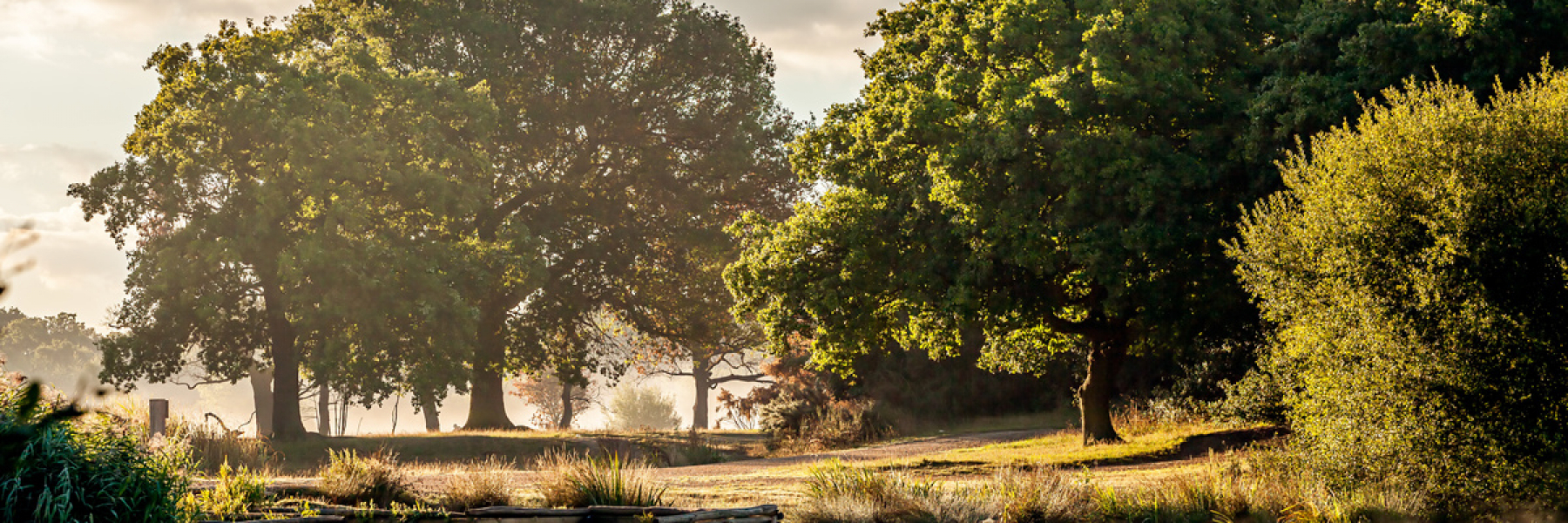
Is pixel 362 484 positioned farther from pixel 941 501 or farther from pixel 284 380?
pixel 284 380

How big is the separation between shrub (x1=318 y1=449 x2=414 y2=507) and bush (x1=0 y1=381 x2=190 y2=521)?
2.86 metres

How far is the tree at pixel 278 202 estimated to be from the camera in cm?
2902

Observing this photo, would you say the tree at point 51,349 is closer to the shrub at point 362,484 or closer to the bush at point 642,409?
the bush at point 642,409

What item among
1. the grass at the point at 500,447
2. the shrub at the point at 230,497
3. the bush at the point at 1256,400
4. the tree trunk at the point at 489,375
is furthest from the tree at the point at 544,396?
the shrub at the point at 230,497

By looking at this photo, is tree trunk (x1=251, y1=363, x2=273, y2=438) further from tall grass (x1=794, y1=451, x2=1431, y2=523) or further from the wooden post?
tall grass (x1=794, y1=451, x2=1431, y2=523)

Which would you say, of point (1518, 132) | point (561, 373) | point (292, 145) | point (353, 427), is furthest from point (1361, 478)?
point (353, 427)

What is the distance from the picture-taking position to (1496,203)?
13.6 metres

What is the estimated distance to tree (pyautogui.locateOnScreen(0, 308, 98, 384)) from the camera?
326ft

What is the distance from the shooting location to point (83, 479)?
28.4 ft

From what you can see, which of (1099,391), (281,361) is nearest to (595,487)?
(1099,391)

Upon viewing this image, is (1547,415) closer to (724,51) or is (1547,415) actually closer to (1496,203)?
(1496,203)

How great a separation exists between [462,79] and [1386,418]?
29.5 m

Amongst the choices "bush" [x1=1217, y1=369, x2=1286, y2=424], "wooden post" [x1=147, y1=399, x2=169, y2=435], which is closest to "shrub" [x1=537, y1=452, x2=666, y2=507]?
"wooden post" [x1=147, y1=399, x2=169, y2=435]

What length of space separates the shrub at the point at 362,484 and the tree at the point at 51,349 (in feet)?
309
